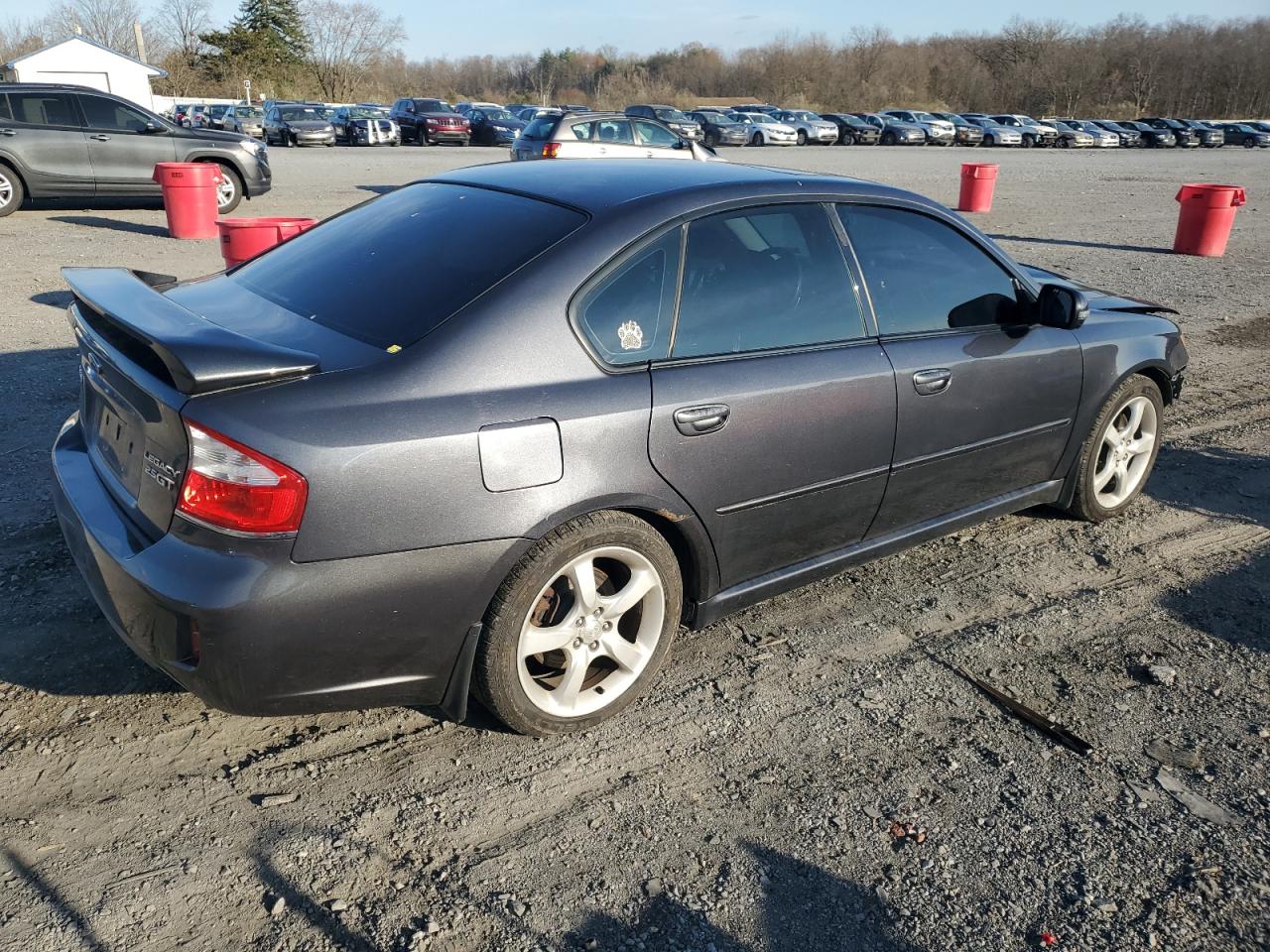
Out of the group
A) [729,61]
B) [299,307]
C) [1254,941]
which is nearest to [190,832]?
[299,307]

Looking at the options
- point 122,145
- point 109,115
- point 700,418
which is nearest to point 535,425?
point 700,418

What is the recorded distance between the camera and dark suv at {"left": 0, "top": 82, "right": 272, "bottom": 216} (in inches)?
531

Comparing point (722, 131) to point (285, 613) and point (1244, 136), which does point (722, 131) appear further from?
point (285, 613)

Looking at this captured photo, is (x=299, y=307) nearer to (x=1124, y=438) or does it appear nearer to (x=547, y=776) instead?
(x=547, y=776)

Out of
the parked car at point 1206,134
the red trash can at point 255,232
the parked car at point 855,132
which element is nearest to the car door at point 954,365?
the red trash can at point 255,232

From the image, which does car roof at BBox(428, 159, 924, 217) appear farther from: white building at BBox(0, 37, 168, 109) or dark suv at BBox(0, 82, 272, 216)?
white building at BBox(0, 37, 168, 109)

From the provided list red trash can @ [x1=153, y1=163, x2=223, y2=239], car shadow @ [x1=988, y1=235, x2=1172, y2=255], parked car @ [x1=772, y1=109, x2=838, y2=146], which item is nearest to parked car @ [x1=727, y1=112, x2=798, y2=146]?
parked car @ [x1=772, y1=109, x2=838, y2=146]

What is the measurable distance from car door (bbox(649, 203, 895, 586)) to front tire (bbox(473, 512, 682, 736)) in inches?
9.9

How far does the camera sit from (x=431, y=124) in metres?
37.5

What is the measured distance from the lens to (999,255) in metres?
4.16

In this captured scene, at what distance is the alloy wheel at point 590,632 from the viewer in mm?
2975

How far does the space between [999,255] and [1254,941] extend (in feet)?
8.68

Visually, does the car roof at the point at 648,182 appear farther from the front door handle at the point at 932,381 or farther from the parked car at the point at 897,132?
the parked car at the point at 897,132

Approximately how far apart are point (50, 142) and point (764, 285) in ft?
44.8
